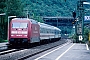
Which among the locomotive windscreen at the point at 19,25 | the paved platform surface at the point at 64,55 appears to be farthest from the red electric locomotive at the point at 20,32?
the paved platform surface at the point at 64,55

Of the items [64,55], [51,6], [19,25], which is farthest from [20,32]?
[51,6]

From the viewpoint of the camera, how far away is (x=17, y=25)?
3722 cm

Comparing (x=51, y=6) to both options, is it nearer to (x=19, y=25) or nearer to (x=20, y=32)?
(x=19, y=25)

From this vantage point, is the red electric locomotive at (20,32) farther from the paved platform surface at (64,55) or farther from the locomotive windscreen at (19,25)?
the paved platform surface at (64,55)

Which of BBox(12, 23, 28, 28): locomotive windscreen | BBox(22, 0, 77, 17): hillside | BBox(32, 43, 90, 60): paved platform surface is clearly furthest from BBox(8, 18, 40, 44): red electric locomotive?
BBox(22, 0, 77, 17): hillside

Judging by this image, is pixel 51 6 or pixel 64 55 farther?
pixel 51 6

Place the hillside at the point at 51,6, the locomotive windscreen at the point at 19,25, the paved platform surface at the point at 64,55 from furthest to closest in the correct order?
the hillside at the point at 51,6
the locomotive windscreen at the point at 19,25
the paved platform surface at the point at 64,55

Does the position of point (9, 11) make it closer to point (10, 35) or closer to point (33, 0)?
point (10, 35)

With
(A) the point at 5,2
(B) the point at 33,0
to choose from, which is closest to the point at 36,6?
(B) the point at 33,0

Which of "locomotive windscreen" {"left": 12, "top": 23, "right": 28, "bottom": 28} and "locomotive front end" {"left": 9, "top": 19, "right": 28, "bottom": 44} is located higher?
"locomotive windscreen" {"left": 12, "top": 23, "right": 28, "bottom": 28}

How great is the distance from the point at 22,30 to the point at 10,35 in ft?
4.56

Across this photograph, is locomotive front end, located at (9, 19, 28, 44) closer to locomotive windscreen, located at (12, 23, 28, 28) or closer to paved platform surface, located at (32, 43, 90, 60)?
locomotive windscreen, located at (12, 23, 28, 28)

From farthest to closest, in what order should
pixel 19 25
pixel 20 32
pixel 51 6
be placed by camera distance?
pixel 51 6
pixel 19 25
pixel 20 32

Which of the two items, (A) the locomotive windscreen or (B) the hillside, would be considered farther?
(B) the hillside
